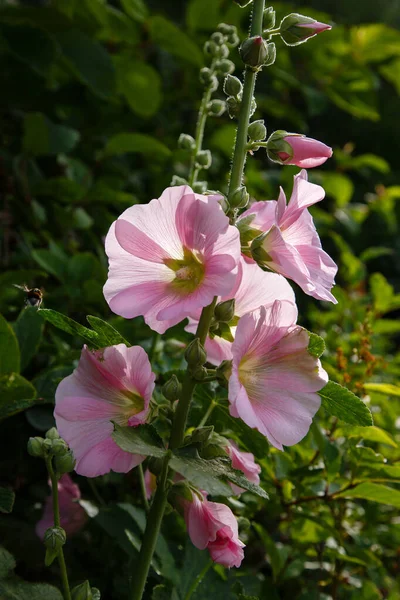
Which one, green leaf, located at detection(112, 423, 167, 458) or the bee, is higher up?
green leaf, located at detection(112, 423, 167, 458)

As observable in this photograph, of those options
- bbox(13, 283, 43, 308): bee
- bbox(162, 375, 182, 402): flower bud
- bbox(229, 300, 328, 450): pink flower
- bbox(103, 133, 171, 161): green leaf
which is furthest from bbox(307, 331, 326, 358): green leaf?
bbox(103, 133, 171, 161): green leaf

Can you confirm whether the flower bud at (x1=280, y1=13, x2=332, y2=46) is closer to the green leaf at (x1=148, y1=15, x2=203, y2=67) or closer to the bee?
the bee

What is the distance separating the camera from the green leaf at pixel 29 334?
3.16 ft

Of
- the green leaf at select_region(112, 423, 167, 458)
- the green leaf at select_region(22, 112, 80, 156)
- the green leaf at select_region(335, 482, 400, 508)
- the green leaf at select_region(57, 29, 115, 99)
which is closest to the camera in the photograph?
the green leaf at select_region(112, 423, 167, 458)

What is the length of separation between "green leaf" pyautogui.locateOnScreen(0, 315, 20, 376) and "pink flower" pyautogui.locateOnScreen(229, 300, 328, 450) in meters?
0.32

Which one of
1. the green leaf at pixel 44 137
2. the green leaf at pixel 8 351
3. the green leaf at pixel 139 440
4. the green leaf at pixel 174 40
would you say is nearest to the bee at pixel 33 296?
the green leaf at pixel 8 351

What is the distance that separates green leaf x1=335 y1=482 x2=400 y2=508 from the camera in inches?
32.8

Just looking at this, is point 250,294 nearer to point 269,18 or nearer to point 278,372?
point 278,372

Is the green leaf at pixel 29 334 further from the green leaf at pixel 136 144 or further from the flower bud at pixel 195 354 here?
the green leaf at pixel 136 144

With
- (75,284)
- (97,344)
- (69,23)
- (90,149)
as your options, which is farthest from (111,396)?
(90,149)

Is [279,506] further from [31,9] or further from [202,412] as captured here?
[31,9]

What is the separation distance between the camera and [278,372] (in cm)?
70

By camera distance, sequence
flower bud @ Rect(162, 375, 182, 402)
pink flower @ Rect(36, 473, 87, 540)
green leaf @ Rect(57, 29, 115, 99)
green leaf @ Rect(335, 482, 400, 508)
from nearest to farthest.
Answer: flower bud @ Rect(162, 375, 182, 402) → green leaf @ Rect(335, 482, 400, 508) → pink flower @ Rect(36, 473, 87, 540) → green leaf @ Rect(57, 29, 115, 99)

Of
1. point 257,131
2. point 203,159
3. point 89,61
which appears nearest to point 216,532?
point 257,131
